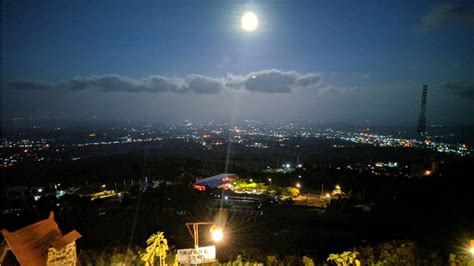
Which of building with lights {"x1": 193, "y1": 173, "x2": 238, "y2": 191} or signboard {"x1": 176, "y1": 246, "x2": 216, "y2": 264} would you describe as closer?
signboard {"x1": 176, "y1": 246, "x2": 216, "y2": 264}

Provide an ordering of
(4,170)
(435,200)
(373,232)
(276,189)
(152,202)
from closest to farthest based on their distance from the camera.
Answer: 1. (373,232)
2. (435,200)
3. (152,202)
4. (276,189)
5. (4,170)

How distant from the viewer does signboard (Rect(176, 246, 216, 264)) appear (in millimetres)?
3566

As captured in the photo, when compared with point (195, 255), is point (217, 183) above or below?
below

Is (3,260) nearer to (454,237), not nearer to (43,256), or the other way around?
(43,256)

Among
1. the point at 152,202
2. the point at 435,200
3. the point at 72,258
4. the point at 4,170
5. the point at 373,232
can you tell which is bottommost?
the point at 4,170

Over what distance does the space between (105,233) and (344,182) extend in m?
15.9

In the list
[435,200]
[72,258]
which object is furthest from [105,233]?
[435,200]

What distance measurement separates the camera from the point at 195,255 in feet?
11.8

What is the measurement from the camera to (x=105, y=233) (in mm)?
12203

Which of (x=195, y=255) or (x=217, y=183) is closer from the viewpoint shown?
(x=195, y=255)

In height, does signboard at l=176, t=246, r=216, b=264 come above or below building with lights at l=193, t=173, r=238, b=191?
above

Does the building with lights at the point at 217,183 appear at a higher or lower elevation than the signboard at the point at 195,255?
lower

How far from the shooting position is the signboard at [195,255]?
357 cm

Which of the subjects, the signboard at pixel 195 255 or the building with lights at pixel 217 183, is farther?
the building with lights at pixel 217 183
